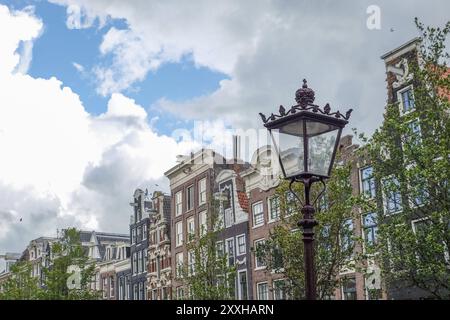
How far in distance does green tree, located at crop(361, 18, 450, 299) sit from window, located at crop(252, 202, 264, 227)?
20.3 meters

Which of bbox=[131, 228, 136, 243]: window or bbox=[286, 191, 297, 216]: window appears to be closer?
bbox=[286, 191, 297, 216]: window

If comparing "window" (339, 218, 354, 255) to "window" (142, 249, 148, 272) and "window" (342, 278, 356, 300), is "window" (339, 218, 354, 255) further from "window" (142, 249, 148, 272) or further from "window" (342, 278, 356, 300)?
"window" (142, 249, 148, 272)

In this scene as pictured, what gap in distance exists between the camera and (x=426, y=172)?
21.5m

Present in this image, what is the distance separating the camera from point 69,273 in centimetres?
4447

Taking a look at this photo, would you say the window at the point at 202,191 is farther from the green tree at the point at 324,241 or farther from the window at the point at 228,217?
the green tree at the point at 324,241

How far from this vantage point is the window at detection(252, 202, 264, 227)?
44344 mm

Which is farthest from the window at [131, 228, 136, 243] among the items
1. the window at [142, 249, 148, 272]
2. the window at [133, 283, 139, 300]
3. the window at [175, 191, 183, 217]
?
the window at [175, 191, 183, 217]

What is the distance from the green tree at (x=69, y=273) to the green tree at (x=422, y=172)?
953 inches

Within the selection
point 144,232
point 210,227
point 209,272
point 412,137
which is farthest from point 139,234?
point 412,137

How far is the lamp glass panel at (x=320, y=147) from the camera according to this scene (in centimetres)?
913

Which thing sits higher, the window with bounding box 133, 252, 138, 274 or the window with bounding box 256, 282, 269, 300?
the window with bounding box 133, 252, 138, 274

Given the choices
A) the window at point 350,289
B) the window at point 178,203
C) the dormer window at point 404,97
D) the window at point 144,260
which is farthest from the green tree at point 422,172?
the window at point 144,260

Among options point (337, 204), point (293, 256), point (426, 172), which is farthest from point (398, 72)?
point (426, 172)
